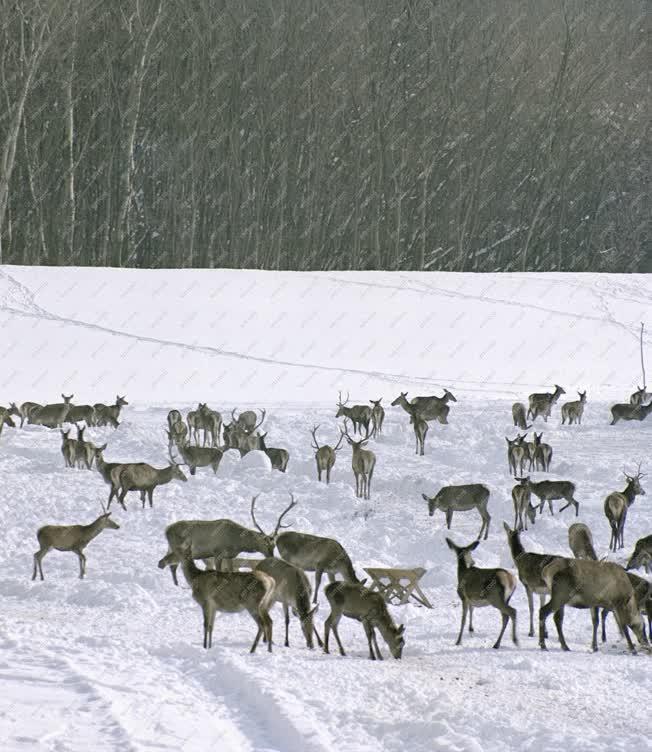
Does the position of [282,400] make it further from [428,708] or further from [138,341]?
[428,708]

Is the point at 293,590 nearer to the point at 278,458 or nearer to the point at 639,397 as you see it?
the point at 278,458

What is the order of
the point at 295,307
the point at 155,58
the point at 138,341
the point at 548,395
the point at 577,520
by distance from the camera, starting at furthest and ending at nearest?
the point at 155,58 → the point at 295,307 → the point at 138,341 → the point at 548,395 → the point at 577,520

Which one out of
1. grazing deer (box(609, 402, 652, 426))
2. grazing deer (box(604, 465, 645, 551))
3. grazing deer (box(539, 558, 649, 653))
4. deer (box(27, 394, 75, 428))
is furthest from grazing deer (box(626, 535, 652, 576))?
deer (box(27, 394, 75, 428))

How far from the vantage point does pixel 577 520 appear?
50.9ft

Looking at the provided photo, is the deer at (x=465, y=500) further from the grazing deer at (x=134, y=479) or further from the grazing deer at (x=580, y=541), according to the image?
the grazing deer at (x=134, y=479)

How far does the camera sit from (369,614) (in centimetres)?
984

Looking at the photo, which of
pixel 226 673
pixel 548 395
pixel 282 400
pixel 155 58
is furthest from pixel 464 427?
pixel 155 58

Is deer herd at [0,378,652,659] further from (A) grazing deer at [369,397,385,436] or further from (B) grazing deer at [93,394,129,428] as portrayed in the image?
(B) grazing deer at [93,394,129,428]

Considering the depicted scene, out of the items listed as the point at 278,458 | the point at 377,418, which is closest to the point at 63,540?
the point at 278,458

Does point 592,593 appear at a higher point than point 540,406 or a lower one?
lower

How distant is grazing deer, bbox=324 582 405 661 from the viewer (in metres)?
9.81

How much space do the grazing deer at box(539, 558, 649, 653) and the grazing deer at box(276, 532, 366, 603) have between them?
79.6 inches

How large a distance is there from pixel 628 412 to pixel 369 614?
650 inches

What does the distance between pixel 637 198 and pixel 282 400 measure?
115 feet
